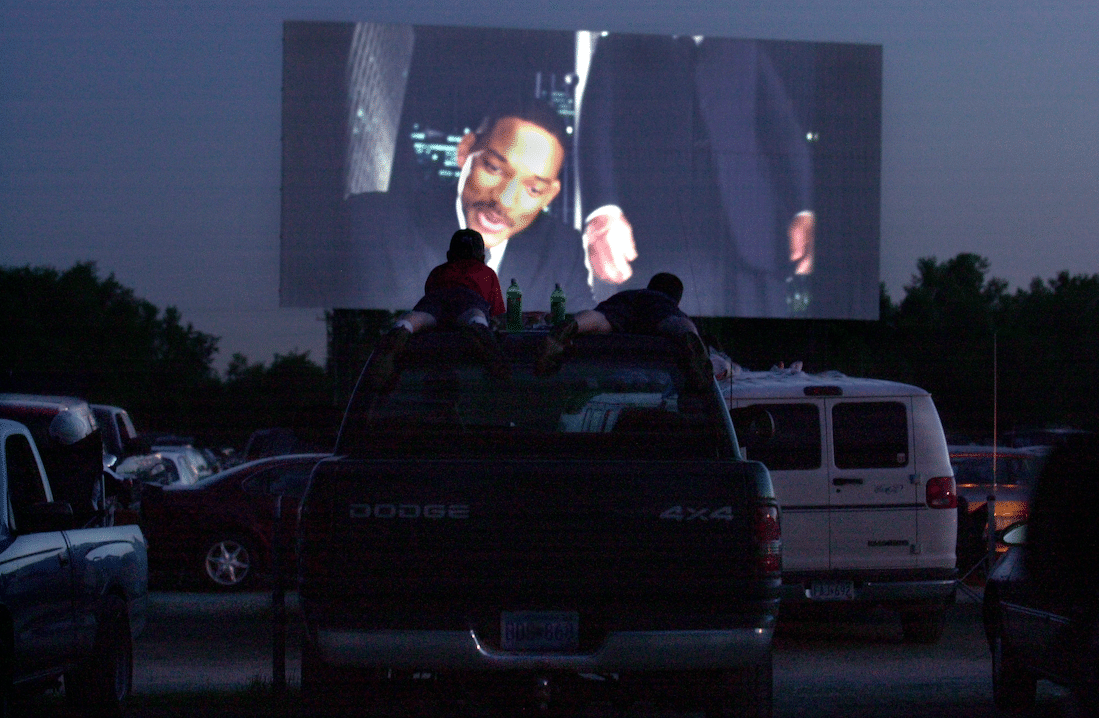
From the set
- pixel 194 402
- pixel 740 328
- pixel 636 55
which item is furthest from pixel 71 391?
pixel 194 402

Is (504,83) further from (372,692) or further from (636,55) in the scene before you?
(372,692)

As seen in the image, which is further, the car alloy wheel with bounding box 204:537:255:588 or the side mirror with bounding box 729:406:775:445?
the car alloy wheel with bounding box 204:537:255:588

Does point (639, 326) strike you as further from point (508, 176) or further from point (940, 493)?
point (508, 176)

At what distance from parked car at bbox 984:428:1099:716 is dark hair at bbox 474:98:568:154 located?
27.3 m

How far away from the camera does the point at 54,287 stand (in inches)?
3706

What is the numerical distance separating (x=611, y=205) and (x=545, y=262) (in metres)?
A: 2.28

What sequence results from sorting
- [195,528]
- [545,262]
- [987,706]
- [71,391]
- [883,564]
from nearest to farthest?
1. [987,706]
2. [883,564]
3. [195,528]
4. [71,391]
5. [545,262]

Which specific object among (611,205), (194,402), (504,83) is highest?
(504,83)

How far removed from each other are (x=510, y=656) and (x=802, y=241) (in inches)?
1231

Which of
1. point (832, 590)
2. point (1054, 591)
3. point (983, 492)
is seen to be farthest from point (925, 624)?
point (983, 492)

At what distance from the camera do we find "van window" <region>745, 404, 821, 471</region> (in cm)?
1109

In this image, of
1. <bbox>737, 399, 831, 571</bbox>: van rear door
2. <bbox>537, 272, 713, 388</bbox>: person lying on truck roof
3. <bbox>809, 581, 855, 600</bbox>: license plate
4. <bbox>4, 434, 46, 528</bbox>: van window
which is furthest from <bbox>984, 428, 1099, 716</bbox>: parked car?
<bbox>4, 434, 46, 528</bbox>: van window

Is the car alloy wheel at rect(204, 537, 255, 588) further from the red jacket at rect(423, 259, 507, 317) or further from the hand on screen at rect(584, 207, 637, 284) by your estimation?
the hand on screen at rect(584, 207, 637, 284)

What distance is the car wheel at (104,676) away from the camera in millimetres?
7398
